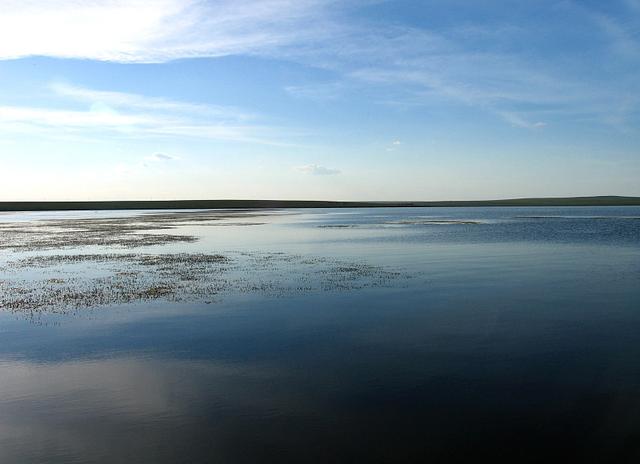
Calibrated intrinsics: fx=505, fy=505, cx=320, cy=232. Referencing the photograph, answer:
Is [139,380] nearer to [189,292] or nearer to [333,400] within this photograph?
[333,400]

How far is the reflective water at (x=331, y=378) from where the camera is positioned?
32.6 feet

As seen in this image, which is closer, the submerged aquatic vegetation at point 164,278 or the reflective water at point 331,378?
the reflective water at point 331,378

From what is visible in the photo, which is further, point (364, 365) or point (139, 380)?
point (364, 365)

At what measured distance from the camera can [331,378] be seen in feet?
44.3

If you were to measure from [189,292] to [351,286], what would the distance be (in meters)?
8.46

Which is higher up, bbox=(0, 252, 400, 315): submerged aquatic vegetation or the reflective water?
bbox=(0, 252, 400, 315): submerged aquatic vegetation

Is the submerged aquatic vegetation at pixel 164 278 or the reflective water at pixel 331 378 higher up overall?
the submerged aquatic vegetation at pixel 164 278

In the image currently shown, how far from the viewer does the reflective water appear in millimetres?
9922

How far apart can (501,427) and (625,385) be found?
4344 mm

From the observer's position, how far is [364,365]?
14508 millimetres

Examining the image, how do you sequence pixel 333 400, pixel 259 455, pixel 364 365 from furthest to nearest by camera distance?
1. pixel 364 365
2. pixel 333 400
3. pixel 259 455

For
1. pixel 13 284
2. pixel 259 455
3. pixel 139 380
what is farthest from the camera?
pixel 13 284

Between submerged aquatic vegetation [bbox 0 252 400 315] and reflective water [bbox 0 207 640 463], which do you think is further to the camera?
submerged aquatic vegetation [bbox 0 252 400 315]

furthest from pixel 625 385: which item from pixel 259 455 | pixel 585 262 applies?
pixel 585 262
